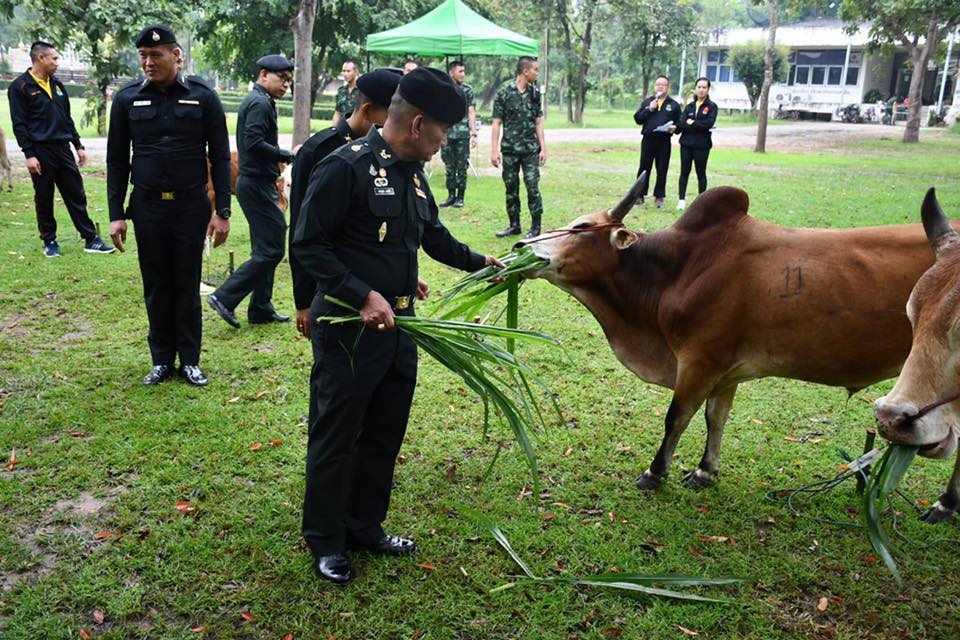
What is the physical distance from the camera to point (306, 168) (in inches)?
156

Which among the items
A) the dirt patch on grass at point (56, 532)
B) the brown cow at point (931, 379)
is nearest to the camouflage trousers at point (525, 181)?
the dirt patch on grass at point (56, 532)

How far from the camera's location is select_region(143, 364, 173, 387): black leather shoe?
18.5ft

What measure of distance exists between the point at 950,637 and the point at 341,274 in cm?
291

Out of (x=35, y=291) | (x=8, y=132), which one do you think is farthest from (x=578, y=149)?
(x=35, y=291)

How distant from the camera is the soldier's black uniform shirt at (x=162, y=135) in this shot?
532 centimetres

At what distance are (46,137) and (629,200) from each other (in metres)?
7.46

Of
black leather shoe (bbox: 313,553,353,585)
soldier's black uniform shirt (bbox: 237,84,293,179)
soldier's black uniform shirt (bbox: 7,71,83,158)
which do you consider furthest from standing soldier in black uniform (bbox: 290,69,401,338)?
soldier's black uniform shirt (bbox: 7,71,83,158)

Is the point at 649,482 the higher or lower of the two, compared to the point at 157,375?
lower

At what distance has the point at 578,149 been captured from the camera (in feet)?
75.8

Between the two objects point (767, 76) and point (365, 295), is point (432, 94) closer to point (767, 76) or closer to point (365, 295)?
point (365, 295)

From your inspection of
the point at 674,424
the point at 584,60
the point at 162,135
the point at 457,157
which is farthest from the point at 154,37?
the point at 584,60

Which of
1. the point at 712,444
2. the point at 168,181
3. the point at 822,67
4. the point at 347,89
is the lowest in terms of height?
the point at 712,444

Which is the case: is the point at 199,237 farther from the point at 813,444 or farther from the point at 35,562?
the point at 813,444

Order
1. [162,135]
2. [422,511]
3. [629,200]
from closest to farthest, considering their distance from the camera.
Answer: [422,511] → [629,200] → [162,135]
